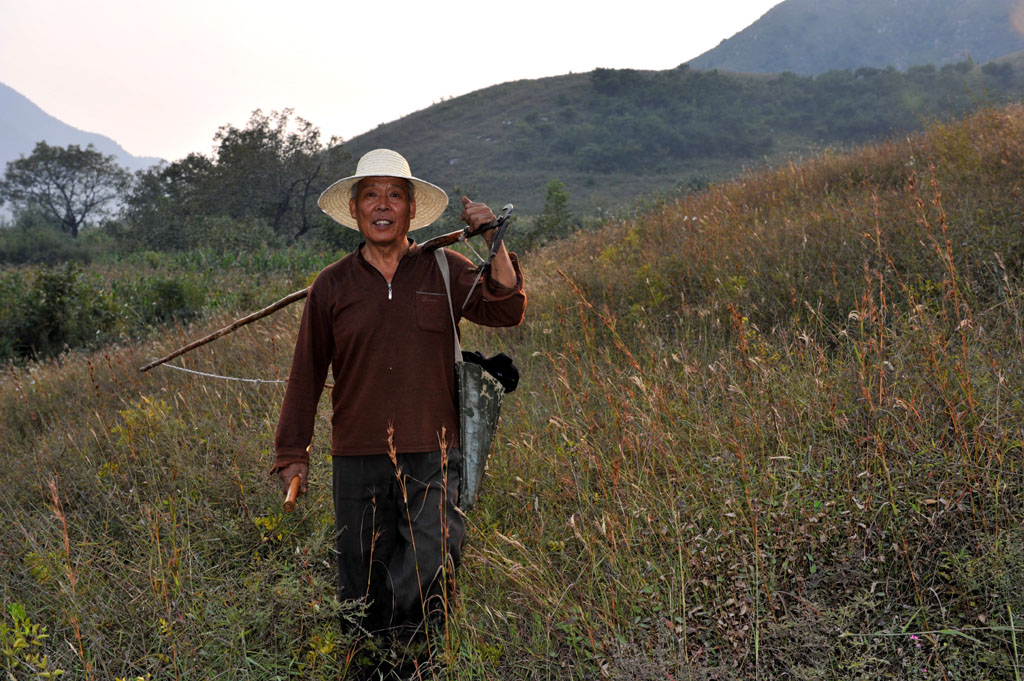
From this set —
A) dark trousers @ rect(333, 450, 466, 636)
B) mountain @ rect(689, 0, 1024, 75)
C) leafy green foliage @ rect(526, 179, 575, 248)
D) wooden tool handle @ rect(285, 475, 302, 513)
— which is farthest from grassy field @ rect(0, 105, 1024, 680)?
mountain @ rect(689, 0, 1024, 75)

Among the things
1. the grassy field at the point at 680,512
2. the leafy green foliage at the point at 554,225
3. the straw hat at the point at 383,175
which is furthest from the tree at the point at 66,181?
the straw hat at the point at 383,175

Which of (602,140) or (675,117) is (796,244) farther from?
→ (675,117)

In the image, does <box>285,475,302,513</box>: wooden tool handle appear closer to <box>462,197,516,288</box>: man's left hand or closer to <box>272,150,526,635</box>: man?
<box>272,150,526,635</box>: man

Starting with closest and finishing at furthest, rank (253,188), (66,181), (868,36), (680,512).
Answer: (680,512) → (253,188) → (66,181) → (868,36)

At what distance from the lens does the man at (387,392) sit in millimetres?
2762

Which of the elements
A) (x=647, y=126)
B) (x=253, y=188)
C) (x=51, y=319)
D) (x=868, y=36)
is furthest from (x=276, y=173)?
(x=868, y=36)

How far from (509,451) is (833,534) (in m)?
1.89

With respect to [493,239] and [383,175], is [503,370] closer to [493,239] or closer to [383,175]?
[493,239]

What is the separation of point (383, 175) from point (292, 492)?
1.38m

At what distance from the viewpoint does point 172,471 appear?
3.99 meters

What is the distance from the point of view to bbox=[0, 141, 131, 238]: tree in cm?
4491

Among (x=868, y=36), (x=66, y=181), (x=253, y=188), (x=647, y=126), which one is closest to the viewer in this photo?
(x=253, y=188)

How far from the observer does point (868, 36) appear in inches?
5556

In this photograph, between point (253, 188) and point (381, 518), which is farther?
point (253, 188)
